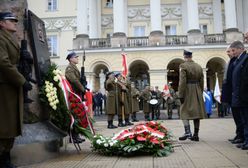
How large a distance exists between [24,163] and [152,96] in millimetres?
14384

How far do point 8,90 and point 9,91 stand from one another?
20mm

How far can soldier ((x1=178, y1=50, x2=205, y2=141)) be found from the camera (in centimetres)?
796

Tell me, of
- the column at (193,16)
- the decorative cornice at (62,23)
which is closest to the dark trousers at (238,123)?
the column at (193,16)

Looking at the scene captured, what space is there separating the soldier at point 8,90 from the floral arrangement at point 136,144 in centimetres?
202

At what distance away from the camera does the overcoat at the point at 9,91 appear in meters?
4.54

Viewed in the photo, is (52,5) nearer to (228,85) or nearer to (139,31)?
(139,31)

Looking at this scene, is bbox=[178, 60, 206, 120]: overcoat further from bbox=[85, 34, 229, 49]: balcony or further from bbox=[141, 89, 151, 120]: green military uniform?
bbox=[85, 34, 229, 49]: balcony

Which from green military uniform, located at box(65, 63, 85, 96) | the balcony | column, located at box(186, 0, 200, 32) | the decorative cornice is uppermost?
the decorative cornice

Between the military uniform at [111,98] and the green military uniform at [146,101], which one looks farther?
the green military uniform at [146,101]

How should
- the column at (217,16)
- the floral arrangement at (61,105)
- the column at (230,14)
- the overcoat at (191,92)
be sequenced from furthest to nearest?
the column at (217,16) → the column at (230,14) → the overcoat at (191,92) → the floral arrangement at (61,105)

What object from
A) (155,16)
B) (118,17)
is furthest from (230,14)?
(118,17)

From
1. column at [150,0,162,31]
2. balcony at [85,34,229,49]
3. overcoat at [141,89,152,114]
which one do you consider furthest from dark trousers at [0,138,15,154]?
column at [150,0,162,31]

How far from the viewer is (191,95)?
8.05m

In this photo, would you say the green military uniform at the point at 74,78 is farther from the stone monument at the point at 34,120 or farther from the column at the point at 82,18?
the column at the point at 82,18
